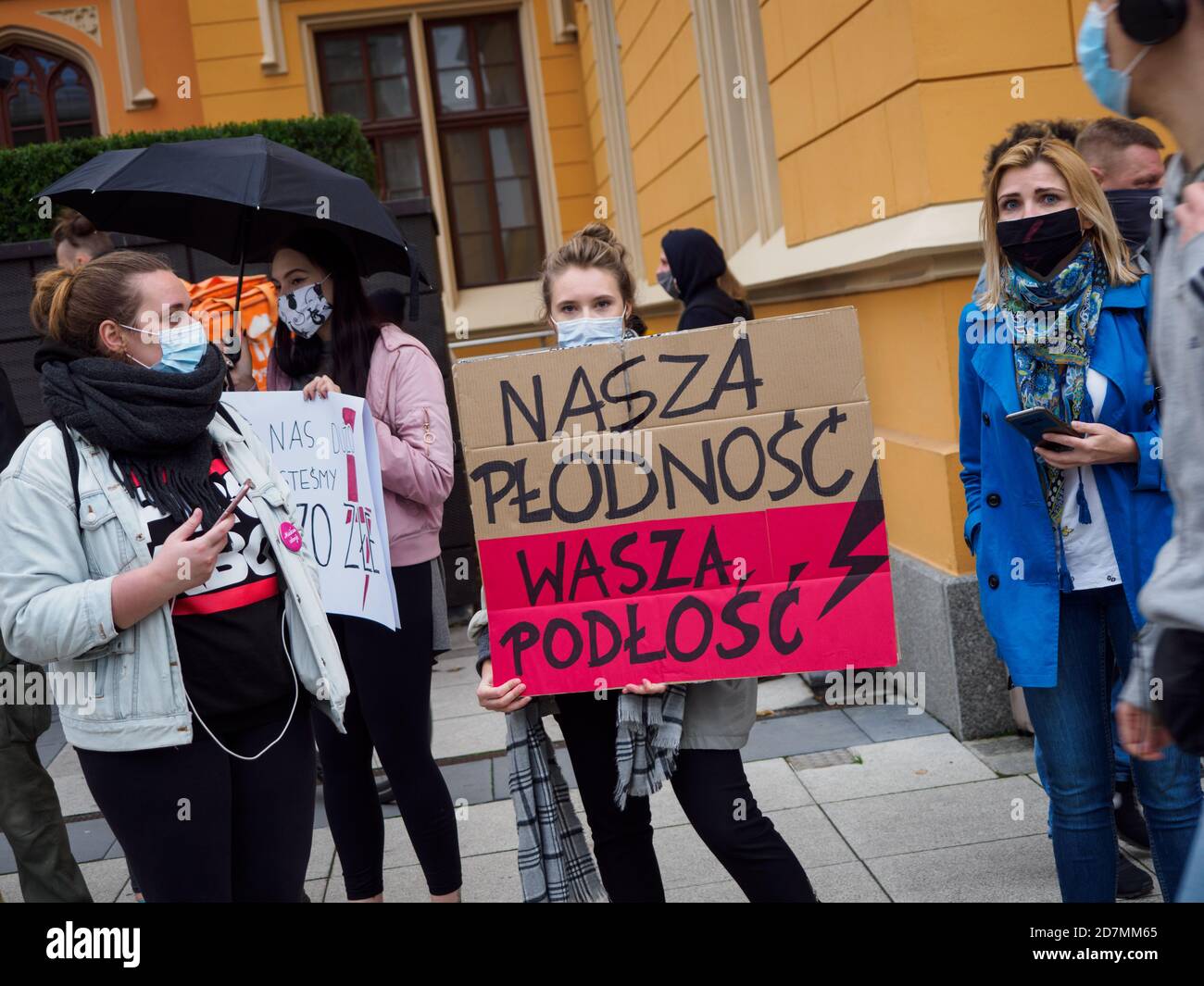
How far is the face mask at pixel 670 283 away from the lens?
18.2ft

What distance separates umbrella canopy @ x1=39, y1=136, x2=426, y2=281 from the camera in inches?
132

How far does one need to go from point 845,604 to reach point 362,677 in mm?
1423

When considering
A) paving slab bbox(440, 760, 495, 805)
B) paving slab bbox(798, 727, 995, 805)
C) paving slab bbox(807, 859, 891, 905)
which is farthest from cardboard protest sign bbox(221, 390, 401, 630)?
paving slab bbox(798, 727, 995, 805)

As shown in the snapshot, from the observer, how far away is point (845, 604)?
251 centimetres

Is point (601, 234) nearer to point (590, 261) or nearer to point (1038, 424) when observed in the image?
point (590, 261)

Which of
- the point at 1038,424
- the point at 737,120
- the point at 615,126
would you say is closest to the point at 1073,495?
the point at 1038,424

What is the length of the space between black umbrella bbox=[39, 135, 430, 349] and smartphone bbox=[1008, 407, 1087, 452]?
1.70 metres

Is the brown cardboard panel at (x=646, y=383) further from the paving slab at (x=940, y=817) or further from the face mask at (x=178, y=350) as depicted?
the paving slab at (x=940, y=817)

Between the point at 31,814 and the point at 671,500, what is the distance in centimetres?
236

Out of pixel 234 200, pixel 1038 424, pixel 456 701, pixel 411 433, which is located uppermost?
pixel 234 200

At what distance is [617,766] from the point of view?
8.61ft

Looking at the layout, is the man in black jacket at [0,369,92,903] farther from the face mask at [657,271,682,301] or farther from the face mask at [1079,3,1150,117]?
the face mask at [1079,3,1150,117]
